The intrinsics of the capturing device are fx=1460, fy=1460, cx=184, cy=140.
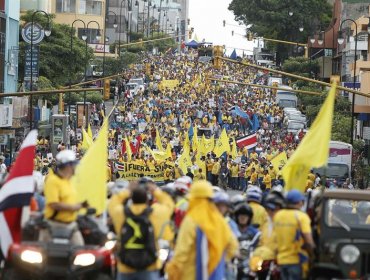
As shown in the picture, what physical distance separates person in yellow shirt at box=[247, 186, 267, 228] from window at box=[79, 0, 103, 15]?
115659mm

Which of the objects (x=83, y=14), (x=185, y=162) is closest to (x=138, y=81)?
(x=83, y=14)

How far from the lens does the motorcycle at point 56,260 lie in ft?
48.4

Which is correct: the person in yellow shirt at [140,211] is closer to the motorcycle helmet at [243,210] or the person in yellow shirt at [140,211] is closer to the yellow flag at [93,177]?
the yellow flag at [93,177]

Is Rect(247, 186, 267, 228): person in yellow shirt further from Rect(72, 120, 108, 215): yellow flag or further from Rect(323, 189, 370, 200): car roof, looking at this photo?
Rect(72, 120, 108, 215): yellow flag

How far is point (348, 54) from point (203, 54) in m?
62.4

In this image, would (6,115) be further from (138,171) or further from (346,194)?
(346,194)

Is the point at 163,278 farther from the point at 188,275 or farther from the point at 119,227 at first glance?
the point at 188,275

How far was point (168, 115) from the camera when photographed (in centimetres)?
8106

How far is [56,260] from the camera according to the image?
14.9m

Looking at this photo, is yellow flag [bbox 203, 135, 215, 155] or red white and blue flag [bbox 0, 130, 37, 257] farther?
yellow flag [bbox 203, 135, 215, 155]

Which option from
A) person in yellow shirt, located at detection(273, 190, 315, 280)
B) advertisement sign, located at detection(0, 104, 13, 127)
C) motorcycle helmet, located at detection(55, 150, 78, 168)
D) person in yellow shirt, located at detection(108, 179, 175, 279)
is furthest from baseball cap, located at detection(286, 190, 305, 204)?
advertisement sign, located at detection(0, 104, 13, 127)

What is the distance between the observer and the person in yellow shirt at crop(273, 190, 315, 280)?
49.9ft

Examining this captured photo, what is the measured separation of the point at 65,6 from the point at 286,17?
19.9 m

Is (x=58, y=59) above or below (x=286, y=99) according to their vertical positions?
above
